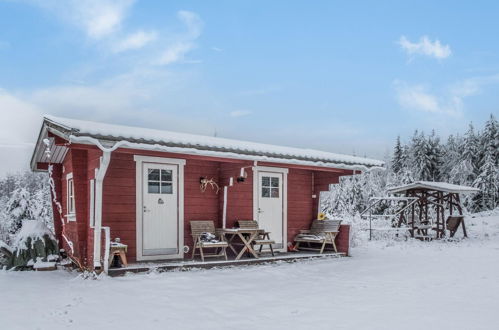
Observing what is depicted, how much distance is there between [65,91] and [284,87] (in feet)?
28.6

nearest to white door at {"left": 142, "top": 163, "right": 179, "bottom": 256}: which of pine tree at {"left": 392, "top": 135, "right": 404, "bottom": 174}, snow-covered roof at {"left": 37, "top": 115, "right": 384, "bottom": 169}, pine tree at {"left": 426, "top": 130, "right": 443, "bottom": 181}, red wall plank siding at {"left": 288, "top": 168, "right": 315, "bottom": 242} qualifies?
snow-covered roof at {"left": 37, "top": 115, "right": 384, "bottom": 169}

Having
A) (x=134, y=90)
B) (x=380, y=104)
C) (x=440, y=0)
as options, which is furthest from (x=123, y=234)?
(x=380, y=104)

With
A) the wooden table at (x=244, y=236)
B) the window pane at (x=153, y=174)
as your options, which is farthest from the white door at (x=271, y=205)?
the window pane at (x=153, y=174)

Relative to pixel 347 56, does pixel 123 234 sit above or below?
below

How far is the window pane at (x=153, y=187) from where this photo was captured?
8258 mm

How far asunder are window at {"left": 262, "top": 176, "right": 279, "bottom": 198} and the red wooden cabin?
23 millimetres

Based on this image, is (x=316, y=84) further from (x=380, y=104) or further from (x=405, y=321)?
(x=405, y=321)

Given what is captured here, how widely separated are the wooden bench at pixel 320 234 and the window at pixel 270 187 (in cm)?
122

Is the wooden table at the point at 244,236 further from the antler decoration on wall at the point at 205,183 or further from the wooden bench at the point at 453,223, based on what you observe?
the wooden bench at the point at 453,223

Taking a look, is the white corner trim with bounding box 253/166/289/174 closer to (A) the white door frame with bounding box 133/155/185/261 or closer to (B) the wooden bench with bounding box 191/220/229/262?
(B) the wooden bench with bounding box 191/220/229/262

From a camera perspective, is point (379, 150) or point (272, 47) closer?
point (272, 47)

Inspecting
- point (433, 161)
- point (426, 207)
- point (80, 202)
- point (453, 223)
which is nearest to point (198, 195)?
point (80, 202)

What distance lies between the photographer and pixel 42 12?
10773 mm

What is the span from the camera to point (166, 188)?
8445mm
